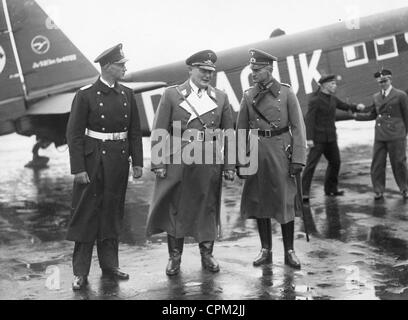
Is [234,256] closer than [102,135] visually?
No

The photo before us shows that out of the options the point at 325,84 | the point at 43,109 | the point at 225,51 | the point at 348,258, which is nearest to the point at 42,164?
the point at 43,109

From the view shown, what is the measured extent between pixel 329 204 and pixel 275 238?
68.6 inches

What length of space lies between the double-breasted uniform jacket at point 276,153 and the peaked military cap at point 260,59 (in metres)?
0.18

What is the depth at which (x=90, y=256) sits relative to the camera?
4.51m

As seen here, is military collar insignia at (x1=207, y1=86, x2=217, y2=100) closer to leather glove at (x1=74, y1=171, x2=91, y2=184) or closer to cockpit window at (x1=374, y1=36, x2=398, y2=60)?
leather glove at (x1=74, y1=171, x2=91, y2=184)

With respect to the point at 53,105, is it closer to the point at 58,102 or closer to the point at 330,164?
the point at 58,102

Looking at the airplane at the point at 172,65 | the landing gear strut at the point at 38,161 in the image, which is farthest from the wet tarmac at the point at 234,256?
the landing gear strut at the point at 38,161

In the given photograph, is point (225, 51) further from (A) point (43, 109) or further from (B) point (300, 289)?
(B) point (300, 289)

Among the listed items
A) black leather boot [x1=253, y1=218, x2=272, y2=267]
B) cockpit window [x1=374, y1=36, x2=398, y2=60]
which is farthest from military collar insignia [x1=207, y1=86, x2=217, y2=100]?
cockpit window [x1=374, y1=36, x2=398, y2=60]

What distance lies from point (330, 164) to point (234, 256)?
317 cm

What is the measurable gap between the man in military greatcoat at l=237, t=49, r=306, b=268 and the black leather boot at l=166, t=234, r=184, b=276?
2.13 feet

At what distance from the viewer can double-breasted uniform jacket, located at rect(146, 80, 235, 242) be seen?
15.3 ft

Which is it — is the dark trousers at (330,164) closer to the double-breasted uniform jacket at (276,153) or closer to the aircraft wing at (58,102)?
the double-breasted uniform jacket at (276,153)

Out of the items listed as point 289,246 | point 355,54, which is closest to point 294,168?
point 289,246
